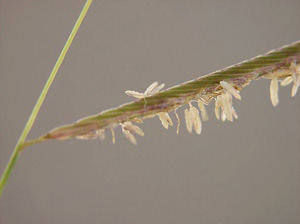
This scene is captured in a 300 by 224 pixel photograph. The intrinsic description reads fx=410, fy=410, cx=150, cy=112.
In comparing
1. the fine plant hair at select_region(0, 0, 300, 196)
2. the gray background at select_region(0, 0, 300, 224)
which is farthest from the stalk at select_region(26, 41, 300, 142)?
the gray background at select_region(0, 0, 300, 224)

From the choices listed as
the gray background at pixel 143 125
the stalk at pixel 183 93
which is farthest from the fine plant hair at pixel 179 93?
the gray background at pixel 143 125

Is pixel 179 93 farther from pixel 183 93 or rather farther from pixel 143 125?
pixel 143 125

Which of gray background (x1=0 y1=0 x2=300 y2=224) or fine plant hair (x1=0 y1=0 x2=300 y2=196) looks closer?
fine plant hair (x1=0 y1=0 x2=300 y2=196)

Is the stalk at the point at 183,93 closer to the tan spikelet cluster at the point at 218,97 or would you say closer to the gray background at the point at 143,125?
the tan spikelet cluster at the point at 218,97

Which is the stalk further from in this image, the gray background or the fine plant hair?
the gray background

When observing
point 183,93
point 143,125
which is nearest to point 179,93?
point 183,93

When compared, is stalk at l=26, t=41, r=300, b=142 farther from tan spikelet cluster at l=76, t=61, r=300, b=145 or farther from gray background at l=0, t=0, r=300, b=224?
gray background at l=0, t=0, r=300, b=224

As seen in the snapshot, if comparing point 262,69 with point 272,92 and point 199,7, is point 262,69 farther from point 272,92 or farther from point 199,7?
point 199,7

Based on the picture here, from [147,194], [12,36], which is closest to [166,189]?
[147,194]
